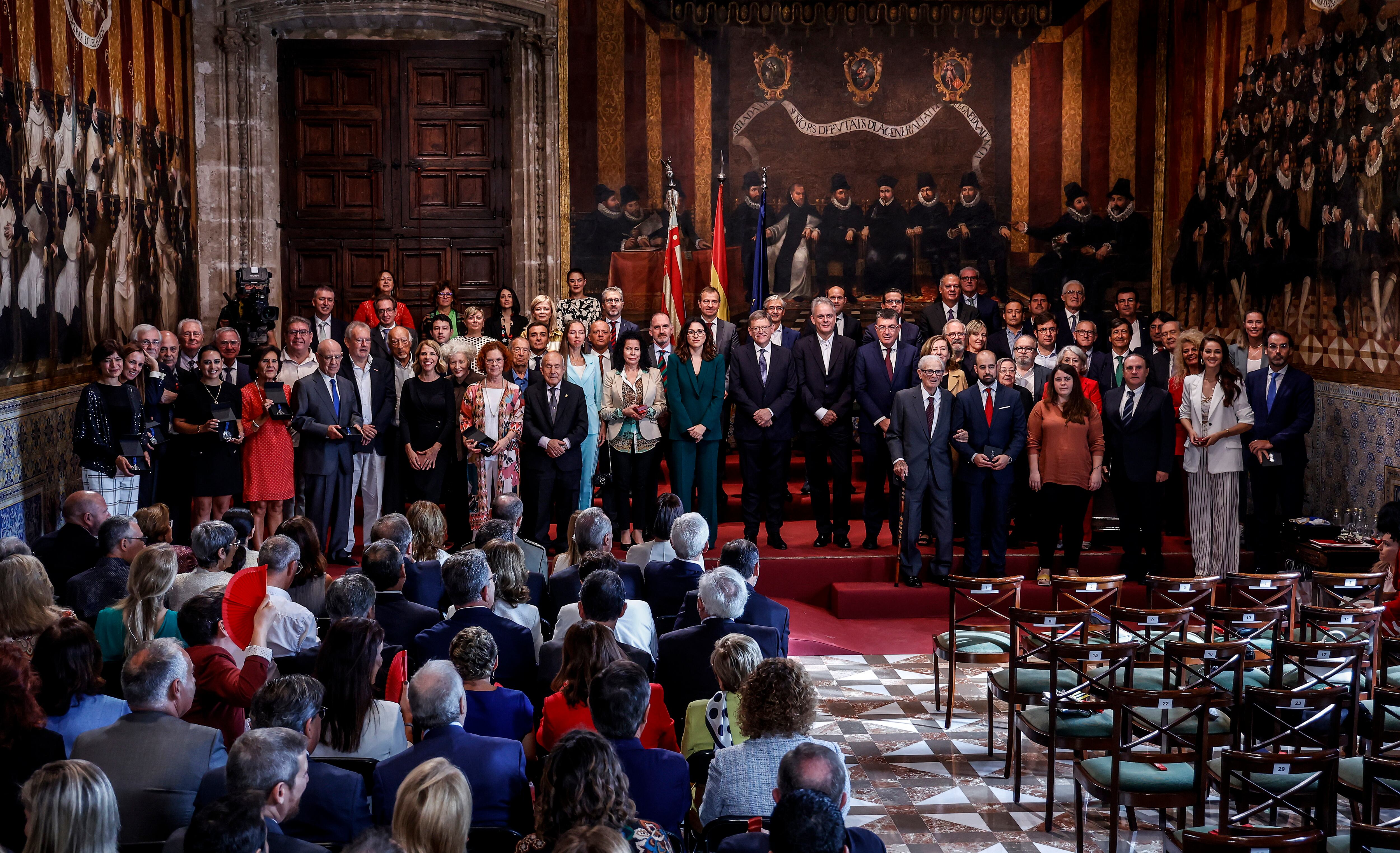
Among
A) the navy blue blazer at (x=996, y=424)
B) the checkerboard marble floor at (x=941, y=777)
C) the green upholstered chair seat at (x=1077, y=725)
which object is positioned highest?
the navy blue blazer at (x=996, y=424)

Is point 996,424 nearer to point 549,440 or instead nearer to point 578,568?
point 549,440

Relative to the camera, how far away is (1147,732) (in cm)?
549

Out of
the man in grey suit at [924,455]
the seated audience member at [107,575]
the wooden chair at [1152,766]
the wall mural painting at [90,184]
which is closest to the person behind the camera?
the wooden chair at [1152,766]

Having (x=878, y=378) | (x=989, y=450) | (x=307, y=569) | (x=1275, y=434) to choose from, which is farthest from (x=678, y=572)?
(x=1275, y=434)

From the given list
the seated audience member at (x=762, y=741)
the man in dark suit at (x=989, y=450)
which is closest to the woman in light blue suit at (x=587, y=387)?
the man in dark suit at (x=989, y=450)

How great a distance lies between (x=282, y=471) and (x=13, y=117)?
303 centimetres

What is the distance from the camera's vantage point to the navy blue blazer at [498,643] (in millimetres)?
5027

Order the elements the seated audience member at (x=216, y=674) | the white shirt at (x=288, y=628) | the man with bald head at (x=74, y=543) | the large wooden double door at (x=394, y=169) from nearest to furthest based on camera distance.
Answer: the seated audience member at (x=216, y=674), the white shirt at (x=288, y=628), the man with bald head at (x=74, y=543), the large wooden double door at (x=394, y=169)

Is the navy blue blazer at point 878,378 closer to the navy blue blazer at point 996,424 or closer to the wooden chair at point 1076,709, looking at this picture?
the navy blue blazer at point 996,424

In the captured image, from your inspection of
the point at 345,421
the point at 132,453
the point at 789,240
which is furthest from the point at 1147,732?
the point at 789,240

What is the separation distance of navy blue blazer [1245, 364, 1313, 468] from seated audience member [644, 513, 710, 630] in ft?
17.9

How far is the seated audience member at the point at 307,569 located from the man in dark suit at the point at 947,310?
650cm

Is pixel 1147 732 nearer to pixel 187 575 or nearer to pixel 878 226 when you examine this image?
pixel 187 575

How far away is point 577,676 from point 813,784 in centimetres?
130
